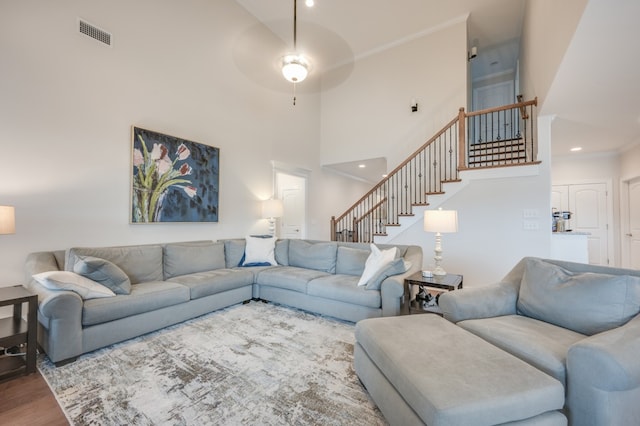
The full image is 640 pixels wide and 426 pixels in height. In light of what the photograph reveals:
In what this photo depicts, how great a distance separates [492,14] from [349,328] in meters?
6.07

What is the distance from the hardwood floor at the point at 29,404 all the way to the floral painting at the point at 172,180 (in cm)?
180

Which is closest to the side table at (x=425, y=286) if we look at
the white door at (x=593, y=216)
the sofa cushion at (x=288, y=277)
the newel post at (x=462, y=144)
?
the sofa cushion at (x=288, y=277)

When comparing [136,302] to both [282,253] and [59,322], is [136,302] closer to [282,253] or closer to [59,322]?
[59,322]

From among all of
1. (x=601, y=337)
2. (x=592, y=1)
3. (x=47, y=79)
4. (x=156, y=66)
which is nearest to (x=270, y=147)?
(x=156, y=66)

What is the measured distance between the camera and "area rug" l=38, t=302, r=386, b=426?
1635 mm

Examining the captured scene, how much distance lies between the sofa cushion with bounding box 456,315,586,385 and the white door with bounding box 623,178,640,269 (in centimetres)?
527

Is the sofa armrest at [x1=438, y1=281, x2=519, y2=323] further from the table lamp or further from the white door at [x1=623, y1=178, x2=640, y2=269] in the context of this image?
the white door at [x1=623, y1=178, x2=640, y2=269]

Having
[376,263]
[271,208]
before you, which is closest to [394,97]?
[271,208]

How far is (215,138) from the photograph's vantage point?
4375 millimetres

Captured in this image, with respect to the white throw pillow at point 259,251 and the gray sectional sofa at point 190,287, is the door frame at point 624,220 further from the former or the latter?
the white throw pillow at point 259,251

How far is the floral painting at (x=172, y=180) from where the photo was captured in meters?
3.40

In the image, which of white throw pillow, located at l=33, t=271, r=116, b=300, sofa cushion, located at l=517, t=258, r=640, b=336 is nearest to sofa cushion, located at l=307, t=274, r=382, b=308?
sofa cushion, located at l=517, t=258, r=640, b=336

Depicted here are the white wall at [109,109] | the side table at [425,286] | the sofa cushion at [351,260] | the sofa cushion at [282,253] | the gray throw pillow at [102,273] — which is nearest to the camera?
the gray throw pillow at [102,273]

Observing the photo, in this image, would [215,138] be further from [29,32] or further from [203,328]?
[203,328]
